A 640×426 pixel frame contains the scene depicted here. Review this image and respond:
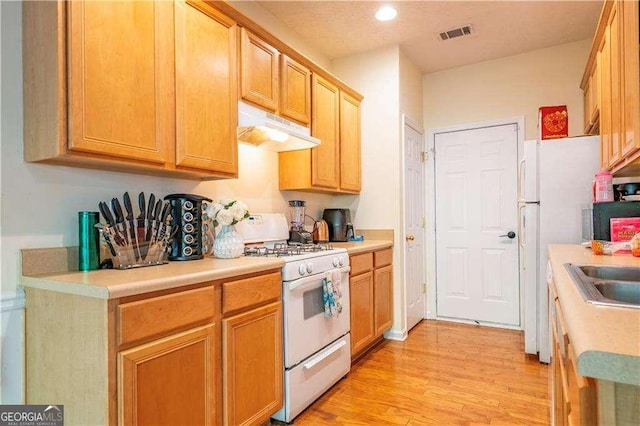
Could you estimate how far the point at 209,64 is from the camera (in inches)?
79.0

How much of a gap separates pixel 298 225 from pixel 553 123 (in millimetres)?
2352

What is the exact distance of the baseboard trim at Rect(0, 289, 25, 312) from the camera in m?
1.49

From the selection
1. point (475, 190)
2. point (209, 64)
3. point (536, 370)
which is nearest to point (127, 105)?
point (209, 64)

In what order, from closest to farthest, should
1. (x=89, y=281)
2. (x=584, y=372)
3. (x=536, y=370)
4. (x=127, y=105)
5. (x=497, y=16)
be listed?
(x=584, y=372) < (x=89, y=281) < (x=127, y=105) < (x=536, y=370) < (x=497, y=16)

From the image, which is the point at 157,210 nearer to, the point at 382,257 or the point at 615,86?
the point at 382,257

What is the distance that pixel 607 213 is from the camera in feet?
7.45

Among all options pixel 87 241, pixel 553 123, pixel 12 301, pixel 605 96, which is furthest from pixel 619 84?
pixel 12 301

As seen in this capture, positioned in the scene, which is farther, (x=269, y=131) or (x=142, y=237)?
(x=269, y=131)

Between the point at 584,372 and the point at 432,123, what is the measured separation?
3.89 meters

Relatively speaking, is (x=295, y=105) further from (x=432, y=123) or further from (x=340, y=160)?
(x=432, y=123)

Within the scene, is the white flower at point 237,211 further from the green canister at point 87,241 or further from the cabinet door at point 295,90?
the cabinet door at point 295,90

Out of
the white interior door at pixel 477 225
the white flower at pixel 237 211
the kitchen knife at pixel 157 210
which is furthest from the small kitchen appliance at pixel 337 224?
the kitchen knife at pixel 157 210

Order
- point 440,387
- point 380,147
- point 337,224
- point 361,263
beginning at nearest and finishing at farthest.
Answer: point 440,387 → point 361,263 → point 337,224 → point 380,147

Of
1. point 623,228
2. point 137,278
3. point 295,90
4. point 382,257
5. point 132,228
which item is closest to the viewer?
point 137,278
